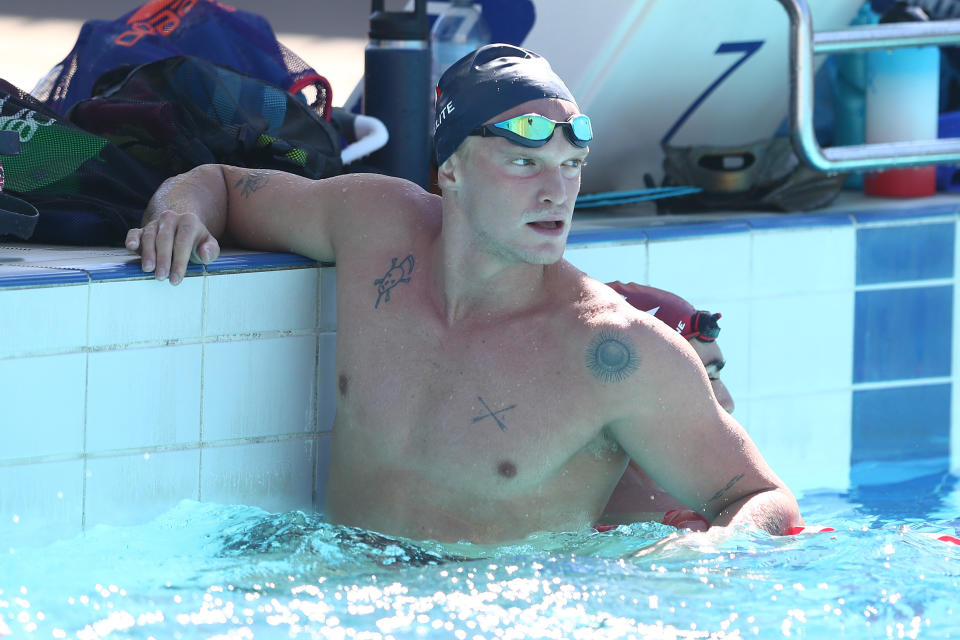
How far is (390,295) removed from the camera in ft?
9.80

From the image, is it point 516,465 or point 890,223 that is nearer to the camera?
point 516,465

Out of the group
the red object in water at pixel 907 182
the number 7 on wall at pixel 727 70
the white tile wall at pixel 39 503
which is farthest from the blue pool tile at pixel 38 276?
the red object in water at pixel 907 182

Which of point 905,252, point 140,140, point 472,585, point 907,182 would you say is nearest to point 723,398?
point 472,585

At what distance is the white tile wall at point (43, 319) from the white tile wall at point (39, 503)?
254 millimetres

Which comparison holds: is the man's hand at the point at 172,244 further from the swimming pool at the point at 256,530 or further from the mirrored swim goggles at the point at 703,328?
the mirrored swim goggles at the point at 703,328

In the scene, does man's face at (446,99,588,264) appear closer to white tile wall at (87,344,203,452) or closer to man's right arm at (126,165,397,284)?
man's right arm at (126,165,397,284)

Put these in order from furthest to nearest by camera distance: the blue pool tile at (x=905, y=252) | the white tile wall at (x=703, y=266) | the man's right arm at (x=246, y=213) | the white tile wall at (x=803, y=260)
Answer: the blue pool tile at (x=905, y=252) < the white tile wall at (x=803, y=260) < the white tile wall at (x=703, y=266) < the man's right arm at (x=246, y=213)

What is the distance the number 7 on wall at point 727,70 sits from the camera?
4.58 metres

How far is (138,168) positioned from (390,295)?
0.81m

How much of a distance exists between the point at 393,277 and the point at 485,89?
0.47m

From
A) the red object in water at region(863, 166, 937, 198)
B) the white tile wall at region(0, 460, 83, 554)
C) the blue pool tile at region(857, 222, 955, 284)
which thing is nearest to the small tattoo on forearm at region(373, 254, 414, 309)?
the white tile wall at region(0, 460, 83, 554)

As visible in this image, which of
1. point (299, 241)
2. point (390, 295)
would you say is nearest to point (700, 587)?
point (390, 295)

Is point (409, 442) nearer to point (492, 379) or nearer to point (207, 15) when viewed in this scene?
point (492, 379)

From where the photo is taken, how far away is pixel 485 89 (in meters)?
2.80
